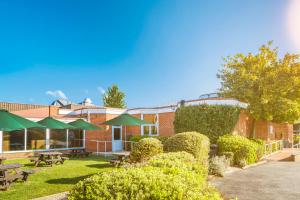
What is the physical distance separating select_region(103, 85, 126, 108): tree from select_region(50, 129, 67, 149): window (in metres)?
17.7

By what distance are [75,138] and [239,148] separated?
579 inches

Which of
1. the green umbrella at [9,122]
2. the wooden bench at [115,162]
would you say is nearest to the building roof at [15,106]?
the wooden bench at [115,162]

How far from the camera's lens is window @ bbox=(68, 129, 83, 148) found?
69.1 ft

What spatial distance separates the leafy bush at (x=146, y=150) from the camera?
1023cm

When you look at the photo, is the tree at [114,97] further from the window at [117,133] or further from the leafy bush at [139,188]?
the leafy bush at [139,188]

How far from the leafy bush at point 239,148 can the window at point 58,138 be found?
13.7 metres

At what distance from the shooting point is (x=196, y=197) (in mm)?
3295

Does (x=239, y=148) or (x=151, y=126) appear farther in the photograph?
(x=151, y=126)

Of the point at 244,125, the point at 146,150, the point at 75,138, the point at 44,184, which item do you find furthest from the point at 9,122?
the point at 244,125

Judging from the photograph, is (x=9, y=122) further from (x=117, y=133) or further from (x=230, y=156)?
(x=117, y=133)

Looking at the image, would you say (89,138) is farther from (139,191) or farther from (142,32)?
(139,191)

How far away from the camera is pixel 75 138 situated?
21406mm

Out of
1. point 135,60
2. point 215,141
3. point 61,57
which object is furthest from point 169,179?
point 61,57

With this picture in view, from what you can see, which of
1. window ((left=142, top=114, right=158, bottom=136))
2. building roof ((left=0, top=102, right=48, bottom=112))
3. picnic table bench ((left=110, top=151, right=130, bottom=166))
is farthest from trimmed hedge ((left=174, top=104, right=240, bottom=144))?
building roof ((left=0, top=102, right=48, bottom=112))
